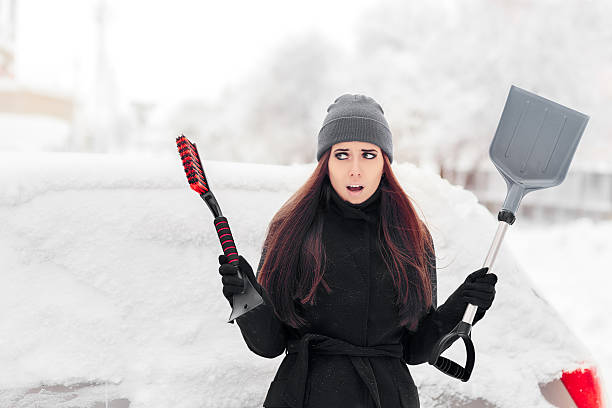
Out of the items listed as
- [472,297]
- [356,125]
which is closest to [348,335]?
[472,297]

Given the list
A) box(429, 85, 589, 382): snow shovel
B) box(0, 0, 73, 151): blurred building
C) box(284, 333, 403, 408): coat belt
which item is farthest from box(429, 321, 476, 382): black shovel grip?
box(0, 0, 73, 151): blurred building

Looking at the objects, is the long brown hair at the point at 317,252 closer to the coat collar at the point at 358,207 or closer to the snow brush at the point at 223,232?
the coat collar at the point at 358,207

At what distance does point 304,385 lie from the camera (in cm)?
138

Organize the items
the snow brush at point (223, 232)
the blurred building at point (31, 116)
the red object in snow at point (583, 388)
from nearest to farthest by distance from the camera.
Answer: the snow brush at point (223, 232) < the red object in snow at point (583, 388) < the blurred building at point (31, 116)

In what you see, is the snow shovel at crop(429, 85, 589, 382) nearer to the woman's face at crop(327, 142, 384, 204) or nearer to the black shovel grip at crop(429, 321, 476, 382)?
the black shovel grip at crop(429, 321, 476, 382)

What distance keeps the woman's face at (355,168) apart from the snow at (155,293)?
427 millimetres

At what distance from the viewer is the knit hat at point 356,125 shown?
58.7 inches

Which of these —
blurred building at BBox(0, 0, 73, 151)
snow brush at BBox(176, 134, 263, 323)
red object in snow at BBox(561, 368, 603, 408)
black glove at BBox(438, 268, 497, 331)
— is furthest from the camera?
blurred building at BBox(0, 0, 73, 151)

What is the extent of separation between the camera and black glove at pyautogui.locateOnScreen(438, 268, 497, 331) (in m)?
1.44

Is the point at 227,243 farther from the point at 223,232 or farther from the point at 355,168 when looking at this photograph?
the point at 355,168

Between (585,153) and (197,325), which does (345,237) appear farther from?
(585,153)

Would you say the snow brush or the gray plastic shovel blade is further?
the gray plastic shovel blade

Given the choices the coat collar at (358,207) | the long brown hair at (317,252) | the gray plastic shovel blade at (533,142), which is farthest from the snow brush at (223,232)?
the gray plastic shovel blade at (533,142)

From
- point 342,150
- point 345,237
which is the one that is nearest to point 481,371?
point 345,237
